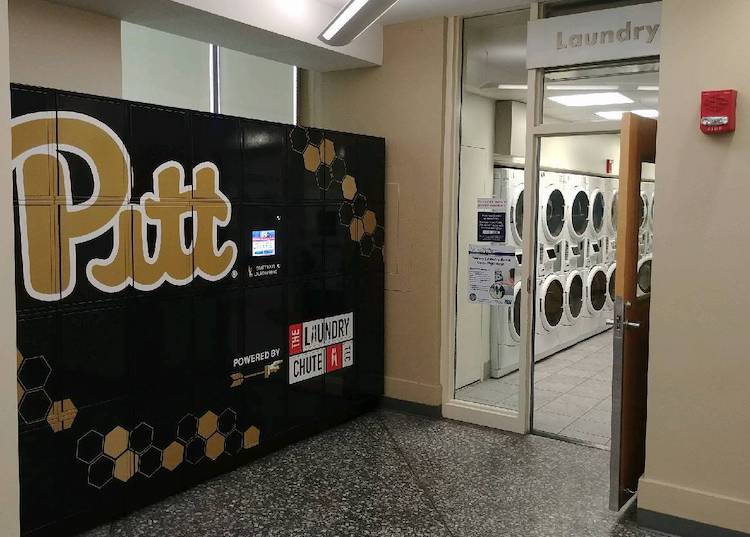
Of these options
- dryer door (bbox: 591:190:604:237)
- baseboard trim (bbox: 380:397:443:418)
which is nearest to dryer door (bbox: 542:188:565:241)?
dryer door (bbox: 591:190:604:237)

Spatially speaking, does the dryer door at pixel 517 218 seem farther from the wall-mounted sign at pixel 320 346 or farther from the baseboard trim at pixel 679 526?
the baseboard trim at pixel 679 526

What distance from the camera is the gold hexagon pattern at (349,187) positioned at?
14.9 feet

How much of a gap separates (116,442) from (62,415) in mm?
327

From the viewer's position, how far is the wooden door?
3.21 m

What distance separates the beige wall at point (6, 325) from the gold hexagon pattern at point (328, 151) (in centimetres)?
250

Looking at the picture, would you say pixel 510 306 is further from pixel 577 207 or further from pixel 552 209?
pixel 577 207

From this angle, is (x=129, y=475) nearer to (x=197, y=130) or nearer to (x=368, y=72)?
(x=197, y=130)

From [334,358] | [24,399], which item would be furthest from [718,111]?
[24,399]

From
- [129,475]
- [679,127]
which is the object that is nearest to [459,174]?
[679,127]

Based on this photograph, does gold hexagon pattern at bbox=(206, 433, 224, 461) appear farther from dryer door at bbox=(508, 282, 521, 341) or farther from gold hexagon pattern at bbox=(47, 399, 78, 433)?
dryer door at bbox=(508, 282, 521, 341)

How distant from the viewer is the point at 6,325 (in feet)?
6.39

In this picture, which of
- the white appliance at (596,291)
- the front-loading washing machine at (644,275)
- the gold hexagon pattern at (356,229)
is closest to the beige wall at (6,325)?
the front-loading washing machine at (644,275)

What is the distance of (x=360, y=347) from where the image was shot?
15.7 feet

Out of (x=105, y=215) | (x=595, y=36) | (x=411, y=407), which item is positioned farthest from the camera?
(x=411, y=407)
